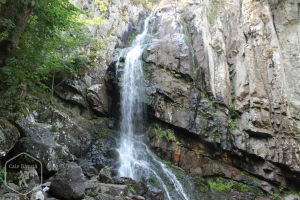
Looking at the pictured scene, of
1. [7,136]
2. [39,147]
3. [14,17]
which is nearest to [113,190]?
[39,147]

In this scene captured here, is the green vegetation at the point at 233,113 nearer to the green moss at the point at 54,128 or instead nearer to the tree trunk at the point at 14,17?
the green moss at the point at 54,128

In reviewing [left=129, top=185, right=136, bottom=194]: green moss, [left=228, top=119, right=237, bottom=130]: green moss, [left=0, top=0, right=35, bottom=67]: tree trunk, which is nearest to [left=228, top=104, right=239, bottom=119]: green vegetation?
[left=228, top=119, right=237, bottom=130]: green moss

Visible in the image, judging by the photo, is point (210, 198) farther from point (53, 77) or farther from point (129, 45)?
point (129, 45)

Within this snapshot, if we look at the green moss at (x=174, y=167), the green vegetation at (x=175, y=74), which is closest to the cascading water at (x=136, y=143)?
the green moss at (x=174, y=167)

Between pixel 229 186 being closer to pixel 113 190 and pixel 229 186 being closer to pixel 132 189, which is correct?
pixel 132 189

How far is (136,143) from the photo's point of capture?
54.5ft

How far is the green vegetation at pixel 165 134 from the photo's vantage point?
16672 millimetres

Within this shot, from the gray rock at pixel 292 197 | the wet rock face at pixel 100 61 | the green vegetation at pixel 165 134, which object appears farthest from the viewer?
the wet rock face at pixel 100 61

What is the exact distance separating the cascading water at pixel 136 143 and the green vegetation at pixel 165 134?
83cm

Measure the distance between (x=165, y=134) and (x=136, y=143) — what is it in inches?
56.7

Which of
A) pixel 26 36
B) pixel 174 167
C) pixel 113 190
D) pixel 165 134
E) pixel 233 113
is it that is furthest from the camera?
pixel 233 113

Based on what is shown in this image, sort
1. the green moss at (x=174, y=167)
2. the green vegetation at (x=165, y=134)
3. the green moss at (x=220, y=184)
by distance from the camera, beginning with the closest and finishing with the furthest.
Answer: the green moss at (x=174, y=167), the green moss at (x=220, y=184), the green vegetation at (x=165, y=134)

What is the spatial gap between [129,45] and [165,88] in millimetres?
5238

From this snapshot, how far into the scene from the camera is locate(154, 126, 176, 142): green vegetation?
16672 mm
